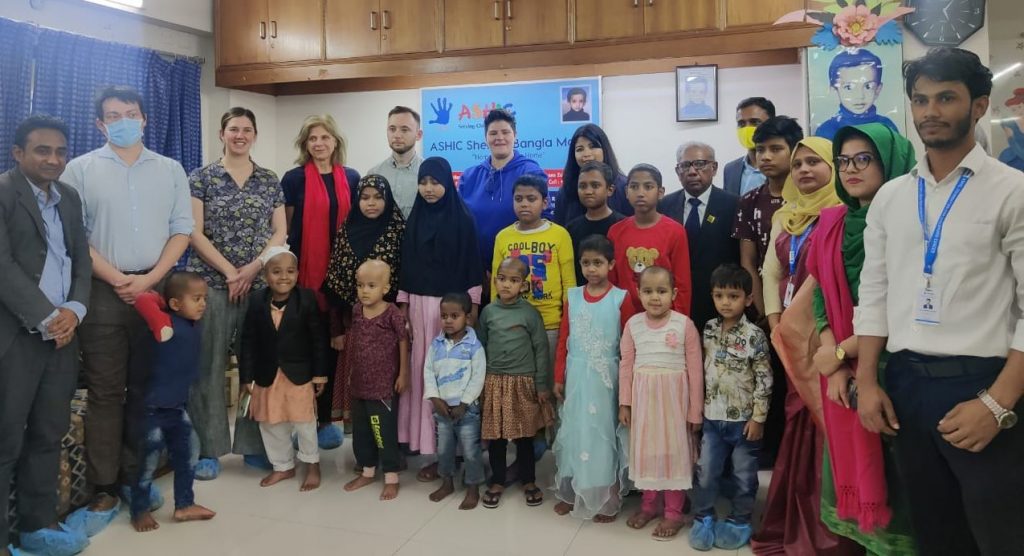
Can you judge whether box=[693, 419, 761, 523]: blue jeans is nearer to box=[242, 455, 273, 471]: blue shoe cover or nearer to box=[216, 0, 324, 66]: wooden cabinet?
box=[242, 455, 273, 471]: blue shoe cover

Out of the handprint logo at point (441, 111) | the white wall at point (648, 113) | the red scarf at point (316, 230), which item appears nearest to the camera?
the red scarf at point (316, 230)

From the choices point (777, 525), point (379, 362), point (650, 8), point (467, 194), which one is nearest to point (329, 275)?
point (379, 362)

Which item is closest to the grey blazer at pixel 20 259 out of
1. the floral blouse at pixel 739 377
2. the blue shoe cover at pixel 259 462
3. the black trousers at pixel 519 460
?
the blue shoe cover at pixel 259 462

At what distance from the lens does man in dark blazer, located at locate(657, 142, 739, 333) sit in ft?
10.1

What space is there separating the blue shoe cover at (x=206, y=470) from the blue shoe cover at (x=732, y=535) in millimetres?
2277

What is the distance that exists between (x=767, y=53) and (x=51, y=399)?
4079 millimetres

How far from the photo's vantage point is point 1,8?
389cm

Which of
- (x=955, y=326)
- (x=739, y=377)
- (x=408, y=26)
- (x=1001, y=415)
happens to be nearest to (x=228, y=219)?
(x=408, y=26)

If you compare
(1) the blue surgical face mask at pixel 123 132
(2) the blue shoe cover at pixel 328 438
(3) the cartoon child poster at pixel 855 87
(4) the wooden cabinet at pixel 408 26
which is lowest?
(2) the blue shoe cover at pixel 328 438

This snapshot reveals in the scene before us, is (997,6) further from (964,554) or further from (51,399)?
(51,399)

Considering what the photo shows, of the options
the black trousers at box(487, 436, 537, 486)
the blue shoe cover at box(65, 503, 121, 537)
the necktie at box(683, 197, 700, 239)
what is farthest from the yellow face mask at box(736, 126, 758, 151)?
the blue shoe cover at box(65, 503, 121, 537)

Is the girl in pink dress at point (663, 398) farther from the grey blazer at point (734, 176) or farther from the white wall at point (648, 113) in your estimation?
the white wall at point (648, 113)

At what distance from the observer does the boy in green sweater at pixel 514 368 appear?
2.92 meters

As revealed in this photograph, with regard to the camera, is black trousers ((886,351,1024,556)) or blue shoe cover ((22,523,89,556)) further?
blue shoe cover ((22,523,89,556))
